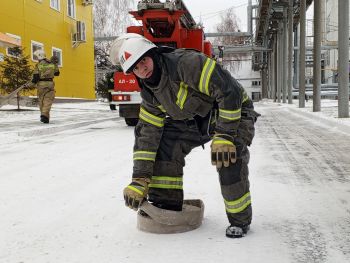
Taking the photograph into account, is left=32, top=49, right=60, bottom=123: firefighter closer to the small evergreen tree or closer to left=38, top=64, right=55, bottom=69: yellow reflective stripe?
left=38, top=64, right=55, bottom=69: yellow reflective stripe

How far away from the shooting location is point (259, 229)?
9.00 ft

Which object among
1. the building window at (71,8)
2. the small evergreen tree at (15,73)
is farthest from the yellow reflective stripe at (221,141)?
the building window at (71,8)

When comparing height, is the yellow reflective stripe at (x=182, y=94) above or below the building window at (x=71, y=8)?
below

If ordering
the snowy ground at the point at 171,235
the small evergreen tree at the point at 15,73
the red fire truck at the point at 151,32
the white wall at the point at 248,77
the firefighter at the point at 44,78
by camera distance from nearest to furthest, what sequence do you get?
the snowy ground at the point at 171,235 < the red fire truck at the point at 151,32 < the firefighter at the point at 44,78 < the small evergreen tree at the point at 15,73 < the white wall at the point at 248,77

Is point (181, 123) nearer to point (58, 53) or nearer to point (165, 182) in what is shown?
point (165, 182)

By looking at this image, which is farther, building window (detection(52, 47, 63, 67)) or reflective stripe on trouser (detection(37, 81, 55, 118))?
building window (detection(52, 47, 63, 67))

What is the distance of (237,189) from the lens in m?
2.61

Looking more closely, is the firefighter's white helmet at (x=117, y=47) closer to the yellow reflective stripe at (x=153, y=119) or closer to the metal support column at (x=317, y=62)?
the yellow reflective stripe at (x=153, y=119)

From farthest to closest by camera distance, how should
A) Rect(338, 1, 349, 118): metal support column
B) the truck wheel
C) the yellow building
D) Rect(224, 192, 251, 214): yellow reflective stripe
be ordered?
the yellow building, the truck wheel, Rect(338, 1, 349, 118): metal support column, Rect(224, 192, 251, 214): yellow reflective stripe

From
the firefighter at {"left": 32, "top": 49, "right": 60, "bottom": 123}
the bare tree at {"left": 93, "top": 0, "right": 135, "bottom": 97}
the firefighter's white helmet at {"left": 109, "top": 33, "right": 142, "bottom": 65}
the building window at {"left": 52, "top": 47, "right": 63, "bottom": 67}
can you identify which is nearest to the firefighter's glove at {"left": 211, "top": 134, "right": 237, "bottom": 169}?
the firefighter's white helmet at {"left": 109, "top": 33, "right": 142, "bottom": 65}

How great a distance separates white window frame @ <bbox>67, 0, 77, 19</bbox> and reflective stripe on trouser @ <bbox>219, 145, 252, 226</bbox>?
25.8 m

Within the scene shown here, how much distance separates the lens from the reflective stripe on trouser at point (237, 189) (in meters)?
2.59

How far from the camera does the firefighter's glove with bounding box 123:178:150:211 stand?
256 cm

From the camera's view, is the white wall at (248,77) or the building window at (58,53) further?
the white wall at (248,77)
